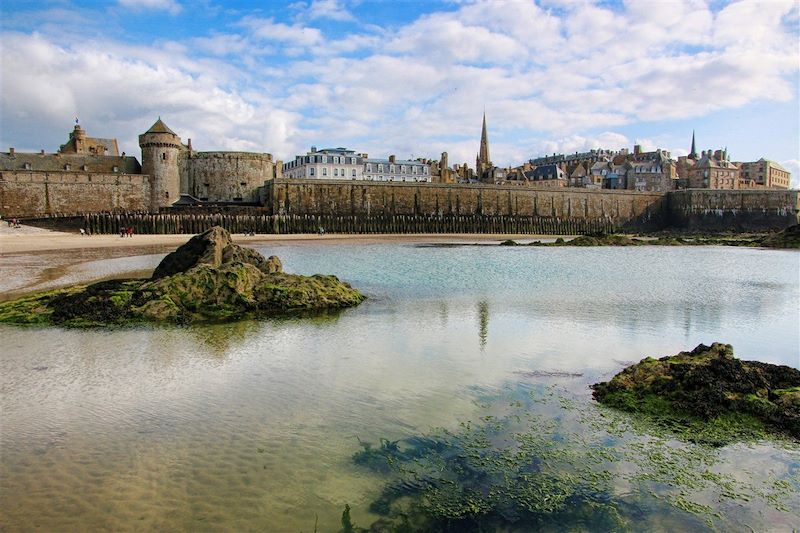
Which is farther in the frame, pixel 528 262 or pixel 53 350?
pixel 528 262

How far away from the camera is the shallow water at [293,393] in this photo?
3.89 metres

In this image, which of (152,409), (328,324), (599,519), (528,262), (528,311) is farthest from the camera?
(528,262)

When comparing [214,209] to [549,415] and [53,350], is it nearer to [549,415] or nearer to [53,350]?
[53,350]

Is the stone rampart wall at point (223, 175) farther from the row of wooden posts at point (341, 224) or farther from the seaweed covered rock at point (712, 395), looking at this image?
the seaweed covered rock at point (712, 395)

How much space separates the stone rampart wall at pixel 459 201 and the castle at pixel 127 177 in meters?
5.19

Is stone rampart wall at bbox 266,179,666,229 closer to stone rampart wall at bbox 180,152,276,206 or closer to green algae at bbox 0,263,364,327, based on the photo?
stone rampart wall at bbox 180,152,276,206

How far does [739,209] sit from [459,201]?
1176 inches

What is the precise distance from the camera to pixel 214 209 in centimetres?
4247

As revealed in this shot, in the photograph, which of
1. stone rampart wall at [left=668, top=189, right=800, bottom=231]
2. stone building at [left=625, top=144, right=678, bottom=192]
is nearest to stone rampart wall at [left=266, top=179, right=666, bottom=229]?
stone rampart wall at [left=668, top=189, right=800, bottom=231]

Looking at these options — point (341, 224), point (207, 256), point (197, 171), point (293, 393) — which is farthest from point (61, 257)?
point (197, 171)

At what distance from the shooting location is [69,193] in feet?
137

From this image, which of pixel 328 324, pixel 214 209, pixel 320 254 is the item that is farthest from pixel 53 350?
pixel 214 209

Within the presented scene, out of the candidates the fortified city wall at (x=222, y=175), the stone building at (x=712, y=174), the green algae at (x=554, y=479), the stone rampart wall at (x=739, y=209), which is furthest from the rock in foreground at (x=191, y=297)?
the stone building at (x=712, y=174)

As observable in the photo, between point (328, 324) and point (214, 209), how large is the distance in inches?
1391
